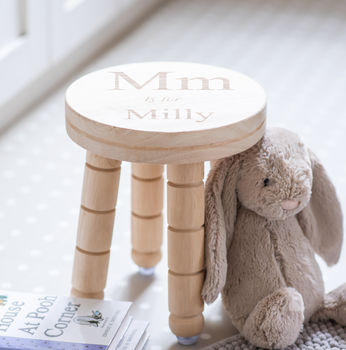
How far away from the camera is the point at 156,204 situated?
1170 mm

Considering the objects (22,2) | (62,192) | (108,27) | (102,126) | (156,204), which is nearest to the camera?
(102,126)

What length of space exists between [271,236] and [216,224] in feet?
0.30

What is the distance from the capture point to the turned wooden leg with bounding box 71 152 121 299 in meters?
1.01

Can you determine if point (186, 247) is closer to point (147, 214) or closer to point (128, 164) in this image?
point (147, 214)

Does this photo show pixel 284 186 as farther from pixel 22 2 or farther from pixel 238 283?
pixel 22 2

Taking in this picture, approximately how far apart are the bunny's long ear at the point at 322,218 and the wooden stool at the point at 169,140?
0.15 meters

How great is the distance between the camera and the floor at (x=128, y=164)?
1221 mm

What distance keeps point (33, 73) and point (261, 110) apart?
0.87 meters

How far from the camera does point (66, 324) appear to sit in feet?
3.22

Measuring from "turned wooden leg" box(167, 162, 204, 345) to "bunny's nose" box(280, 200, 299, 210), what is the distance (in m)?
0.11

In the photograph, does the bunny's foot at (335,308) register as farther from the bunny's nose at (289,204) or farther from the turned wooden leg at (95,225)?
the turned wooden leg at (95,225)

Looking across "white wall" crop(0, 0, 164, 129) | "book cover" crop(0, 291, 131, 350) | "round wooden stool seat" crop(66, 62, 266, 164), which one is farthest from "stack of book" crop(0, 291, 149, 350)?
"white wall" crop(0, 0, 164, 129)

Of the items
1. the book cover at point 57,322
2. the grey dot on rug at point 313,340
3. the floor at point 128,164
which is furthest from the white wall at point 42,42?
the grey dot on rug at point 313,340

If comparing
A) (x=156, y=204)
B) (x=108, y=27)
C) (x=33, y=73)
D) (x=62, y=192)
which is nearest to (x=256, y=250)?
(x=156, y=204)
